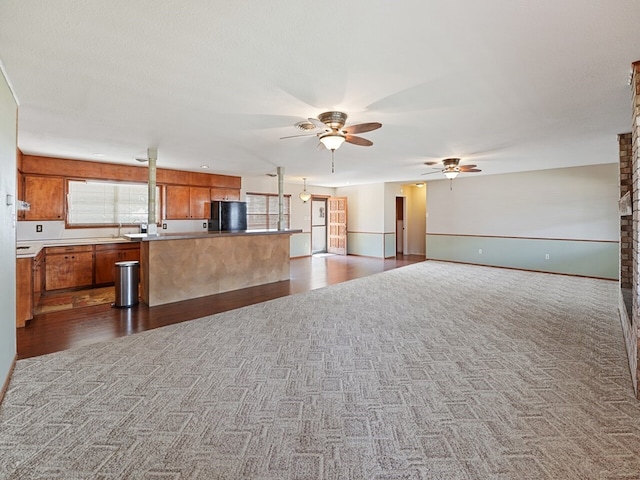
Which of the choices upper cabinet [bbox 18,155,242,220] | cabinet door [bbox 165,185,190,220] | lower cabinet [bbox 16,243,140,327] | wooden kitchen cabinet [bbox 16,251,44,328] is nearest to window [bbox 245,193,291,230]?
upper cabinet [bbox 18,155,242,220]

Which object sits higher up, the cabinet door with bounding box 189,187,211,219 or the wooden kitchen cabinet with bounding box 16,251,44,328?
the cabinet door with bounding box 189,187,211,219

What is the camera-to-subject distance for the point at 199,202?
805cm

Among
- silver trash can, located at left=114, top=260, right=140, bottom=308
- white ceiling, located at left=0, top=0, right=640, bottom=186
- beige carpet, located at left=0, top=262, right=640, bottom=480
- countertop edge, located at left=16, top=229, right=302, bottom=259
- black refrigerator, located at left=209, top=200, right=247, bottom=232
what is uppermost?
white ceiling, located at left=0, top=0, right=640, bottom=186

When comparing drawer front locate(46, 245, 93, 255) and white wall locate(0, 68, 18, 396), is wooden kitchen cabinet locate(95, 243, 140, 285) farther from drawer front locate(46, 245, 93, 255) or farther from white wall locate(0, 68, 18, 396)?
white wall locate(0, 68, 18, 396)

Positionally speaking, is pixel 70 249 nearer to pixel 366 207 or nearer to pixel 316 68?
pixel 316 68

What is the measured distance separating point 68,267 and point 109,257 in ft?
2.15

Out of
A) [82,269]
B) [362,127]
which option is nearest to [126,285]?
[82,269]

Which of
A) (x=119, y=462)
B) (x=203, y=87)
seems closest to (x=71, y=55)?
(x=203, y=87)

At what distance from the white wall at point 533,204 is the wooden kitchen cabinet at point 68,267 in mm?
8589

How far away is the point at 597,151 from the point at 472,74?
4.65 metres

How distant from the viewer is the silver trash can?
4977 millimetres

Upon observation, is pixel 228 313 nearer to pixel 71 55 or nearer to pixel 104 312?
pixel 104 312

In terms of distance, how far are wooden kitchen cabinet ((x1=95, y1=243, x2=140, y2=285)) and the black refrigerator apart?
1.66m

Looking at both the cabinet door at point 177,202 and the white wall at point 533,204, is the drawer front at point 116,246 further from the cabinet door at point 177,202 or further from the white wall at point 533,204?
the white wall at point 533,204
